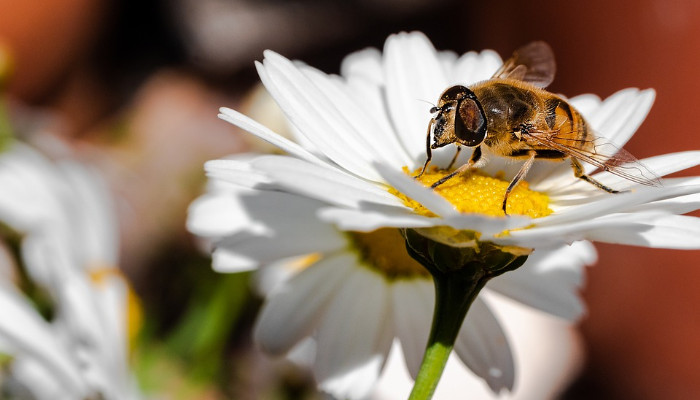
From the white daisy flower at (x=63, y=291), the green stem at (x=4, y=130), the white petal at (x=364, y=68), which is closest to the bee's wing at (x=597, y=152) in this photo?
the white petal at (x=364, y=68)

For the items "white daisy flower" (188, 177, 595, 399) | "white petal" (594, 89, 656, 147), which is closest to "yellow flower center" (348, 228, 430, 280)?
"white daisy flower" (188, 177, 595, 399)

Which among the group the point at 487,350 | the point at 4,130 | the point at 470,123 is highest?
the point at 4,130

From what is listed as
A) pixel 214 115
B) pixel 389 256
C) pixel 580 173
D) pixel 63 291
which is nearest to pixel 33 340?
pixel 63 291

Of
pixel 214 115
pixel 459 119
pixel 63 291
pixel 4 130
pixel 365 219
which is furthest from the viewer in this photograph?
pixel 214 115

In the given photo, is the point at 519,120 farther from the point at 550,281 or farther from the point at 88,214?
the point at 88,214

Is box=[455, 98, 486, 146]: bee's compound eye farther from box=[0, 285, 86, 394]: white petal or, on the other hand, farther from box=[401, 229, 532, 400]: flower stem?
box=[0, 285, 86, 394]: white petal

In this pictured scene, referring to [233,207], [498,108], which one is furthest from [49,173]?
[498,108]

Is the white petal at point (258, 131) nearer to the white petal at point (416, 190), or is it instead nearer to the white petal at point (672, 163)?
the white petal at point (416, 190)
